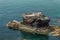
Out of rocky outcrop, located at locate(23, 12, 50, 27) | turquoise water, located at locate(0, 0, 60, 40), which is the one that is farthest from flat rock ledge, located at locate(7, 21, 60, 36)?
turquoise water, located at locate(0, 0, 60, 40)

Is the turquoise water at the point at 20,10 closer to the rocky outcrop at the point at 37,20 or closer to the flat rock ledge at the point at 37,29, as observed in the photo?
the flat rock ledge at the point at 37,29

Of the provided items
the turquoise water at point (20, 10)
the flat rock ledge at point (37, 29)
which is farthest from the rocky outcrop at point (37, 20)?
the turquoise water at point (20, 10)

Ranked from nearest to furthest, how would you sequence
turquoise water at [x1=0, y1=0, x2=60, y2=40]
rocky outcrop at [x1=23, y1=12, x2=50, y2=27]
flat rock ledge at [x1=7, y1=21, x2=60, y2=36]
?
turquoise water at [x1=0, y1=0, x2=60, y2=40], flat rock ledge at [x1=7, y1=21, x2=60, y2=36], rocky outcrop at [x1=23, y1=12, x2=50, y2=27]

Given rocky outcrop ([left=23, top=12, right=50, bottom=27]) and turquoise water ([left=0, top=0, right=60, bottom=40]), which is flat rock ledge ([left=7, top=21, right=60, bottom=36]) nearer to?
rocky outcrop ([left=23, top=12, right=50, bottom=27])

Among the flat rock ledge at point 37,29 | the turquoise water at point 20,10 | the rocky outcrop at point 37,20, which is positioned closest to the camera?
the turquoise water at point 20,10

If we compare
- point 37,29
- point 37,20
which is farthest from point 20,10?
point 37,29

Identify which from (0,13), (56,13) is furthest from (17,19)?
(56,13)

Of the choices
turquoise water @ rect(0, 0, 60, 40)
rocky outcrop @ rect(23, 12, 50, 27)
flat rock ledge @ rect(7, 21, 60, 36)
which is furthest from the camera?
rocky outcrop @ rect(23, 12, 50, 27)

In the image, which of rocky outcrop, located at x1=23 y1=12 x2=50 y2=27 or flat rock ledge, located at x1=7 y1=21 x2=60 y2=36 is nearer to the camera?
flat rock ledge, located at x1=7 y1=21 x2=60 y2=36

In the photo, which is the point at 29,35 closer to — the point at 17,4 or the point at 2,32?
the point at 2,32
